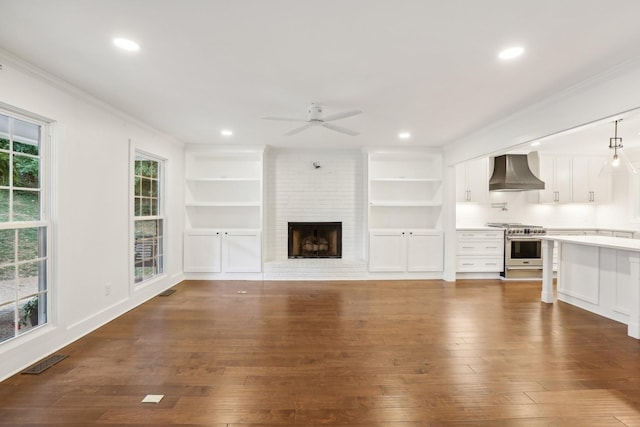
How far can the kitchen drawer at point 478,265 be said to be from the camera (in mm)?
5730

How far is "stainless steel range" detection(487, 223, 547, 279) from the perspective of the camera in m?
5.67

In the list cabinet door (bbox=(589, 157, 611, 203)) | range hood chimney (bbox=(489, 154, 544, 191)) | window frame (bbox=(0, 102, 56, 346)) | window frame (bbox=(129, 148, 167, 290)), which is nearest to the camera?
window frame (bbox=(0, 102, 56, 346))

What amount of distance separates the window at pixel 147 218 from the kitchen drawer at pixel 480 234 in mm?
5297

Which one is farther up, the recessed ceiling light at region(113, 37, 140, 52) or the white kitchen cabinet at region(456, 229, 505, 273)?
the recessed ceiling light at region(113, 37, 140, 52)

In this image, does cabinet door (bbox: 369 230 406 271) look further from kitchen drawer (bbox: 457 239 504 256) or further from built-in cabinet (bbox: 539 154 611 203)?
built-in cabinet (bbox: 539 154 611 203)

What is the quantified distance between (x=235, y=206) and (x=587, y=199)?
7.21 meters

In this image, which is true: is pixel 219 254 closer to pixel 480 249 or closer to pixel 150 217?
pixel 150 217

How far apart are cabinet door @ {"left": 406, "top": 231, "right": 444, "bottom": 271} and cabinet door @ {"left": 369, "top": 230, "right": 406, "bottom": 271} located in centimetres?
15

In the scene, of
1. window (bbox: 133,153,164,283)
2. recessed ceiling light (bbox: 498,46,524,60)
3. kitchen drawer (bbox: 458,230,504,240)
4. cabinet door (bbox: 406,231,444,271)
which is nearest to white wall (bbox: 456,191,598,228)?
kitchen drawer (bbox: 458,230,504,240)

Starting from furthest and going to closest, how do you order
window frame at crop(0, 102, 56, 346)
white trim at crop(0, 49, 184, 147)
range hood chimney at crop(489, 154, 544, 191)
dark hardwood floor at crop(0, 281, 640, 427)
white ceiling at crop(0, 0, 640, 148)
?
range hood chimney at crop(489, 154, 544, 191) < window frame at crop(0, 102, 56, 346) < white trim at crop(0, 49, 184, 147) < dark hardwood floor at crop(0, 281, 640, 427) < white ceiling at crop(0, 0, 640, 148)

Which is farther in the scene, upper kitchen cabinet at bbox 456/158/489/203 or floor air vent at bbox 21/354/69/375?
upper kitchen cabinet at bbox 456/158/489/203

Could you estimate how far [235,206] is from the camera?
19.4ft

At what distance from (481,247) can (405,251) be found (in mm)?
1448

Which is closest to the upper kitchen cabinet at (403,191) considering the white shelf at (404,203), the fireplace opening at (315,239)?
the white shelf at (404,203)
